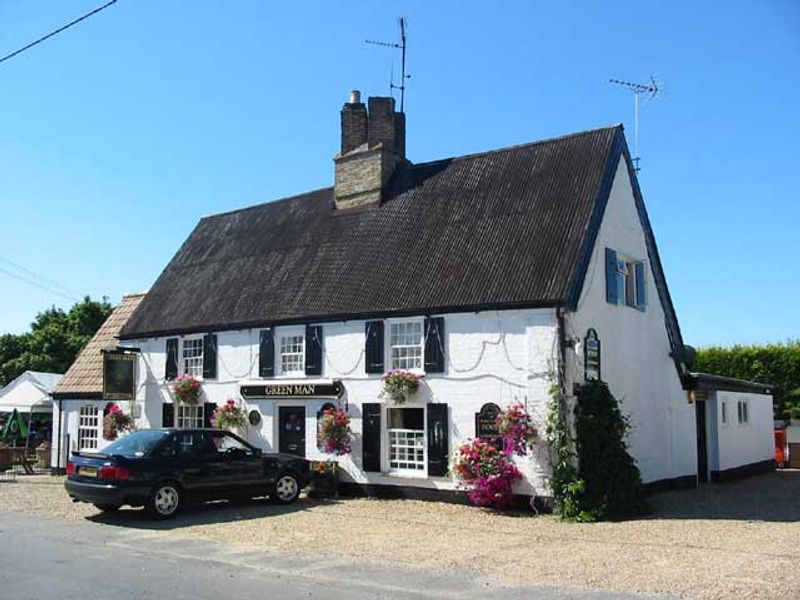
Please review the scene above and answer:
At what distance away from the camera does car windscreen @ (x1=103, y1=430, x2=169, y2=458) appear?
14.3 metres

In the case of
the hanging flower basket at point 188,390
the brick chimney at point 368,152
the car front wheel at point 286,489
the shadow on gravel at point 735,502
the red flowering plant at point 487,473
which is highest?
the brick chimney at point 368,152

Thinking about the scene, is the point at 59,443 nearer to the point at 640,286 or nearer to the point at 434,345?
the point at 434,345

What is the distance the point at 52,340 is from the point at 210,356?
25263 millimetres

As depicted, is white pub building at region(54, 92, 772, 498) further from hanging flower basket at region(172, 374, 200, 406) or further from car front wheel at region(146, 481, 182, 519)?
car front wheel at region(146, 481, 182, 519)

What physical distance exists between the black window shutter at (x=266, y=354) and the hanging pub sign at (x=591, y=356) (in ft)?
25.1

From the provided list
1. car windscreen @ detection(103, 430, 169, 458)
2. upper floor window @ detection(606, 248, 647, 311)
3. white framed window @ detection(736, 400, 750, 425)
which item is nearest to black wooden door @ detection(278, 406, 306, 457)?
car windscreen @ detection(103, 430, 169, 458)

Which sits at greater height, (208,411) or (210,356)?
(210,356)

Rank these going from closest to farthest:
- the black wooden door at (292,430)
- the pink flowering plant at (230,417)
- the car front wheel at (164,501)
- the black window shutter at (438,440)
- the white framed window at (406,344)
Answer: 1. the car front wheel at (164,501)
2. the black window shutter at (438,440)
3. the white framed window at (406,344)
4. the black wooden door at (292,430)
5. the pink flowering plant at (230,417)

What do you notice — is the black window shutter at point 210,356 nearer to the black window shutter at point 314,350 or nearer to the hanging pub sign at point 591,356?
the black window shutter at point 314,350

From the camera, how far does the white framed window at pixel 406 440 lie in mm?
16844

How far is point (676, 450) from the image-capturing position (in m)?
19.4

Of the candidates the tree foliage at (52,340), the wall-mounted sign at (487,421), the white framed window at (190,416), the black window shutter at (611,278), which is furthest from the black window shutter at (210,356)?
the tree foliage at (52,340)

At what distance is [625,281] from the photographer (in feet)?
61.0

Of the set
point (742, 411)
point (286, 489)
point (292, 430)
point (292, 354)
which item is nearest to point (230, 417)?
point (292, 430)
